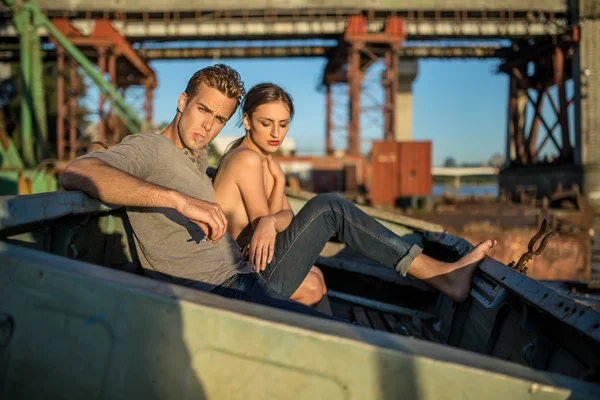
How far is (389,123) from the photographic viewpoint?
791 inches

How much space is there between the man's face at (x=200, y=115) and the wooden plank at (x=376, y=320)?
5.82ft

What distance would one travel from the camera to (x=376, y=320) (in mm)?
3393

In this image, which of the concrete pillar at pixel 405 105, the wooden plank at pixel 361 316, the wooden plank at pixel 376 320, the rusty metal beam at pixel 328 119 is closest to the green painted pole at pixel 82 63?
the rusty metal beam at pixel 328 119

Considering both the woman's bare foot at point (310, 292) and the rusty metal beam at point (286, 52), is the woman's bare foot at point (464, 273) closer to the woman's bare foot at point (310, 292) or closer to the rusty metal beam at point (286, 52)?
the woman's bare foot at point (310, 292)

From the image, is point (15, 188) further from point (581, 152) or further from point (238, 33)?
point (581, 152)

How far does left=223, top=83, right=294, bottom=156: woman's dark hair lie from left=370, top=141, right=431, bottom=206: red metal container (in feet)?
41.3

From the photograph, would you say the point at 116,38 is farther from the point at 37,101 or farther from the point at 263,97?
the point at 263,97

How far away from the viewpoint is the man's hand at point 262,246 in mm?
2316

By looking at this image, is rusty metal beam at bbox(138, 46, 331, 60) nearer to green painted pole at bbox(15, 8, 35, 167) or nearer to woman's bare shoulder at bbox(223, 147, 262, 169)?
green painted pole at bbox(15, 8, 35, 167)

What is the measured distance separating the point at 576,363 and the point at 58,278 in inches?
68.5

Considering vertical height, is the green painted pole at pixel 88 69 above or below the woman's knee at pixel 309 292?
above

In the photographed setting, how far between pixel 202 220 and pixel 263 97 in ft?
3.94

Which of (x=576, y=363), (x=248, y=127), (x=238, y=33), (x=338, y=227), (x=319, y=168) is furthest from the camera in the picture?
(x=238, y=33)

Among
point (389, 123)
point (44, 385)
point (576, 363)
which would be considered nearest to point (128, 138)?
point (44, 385)
